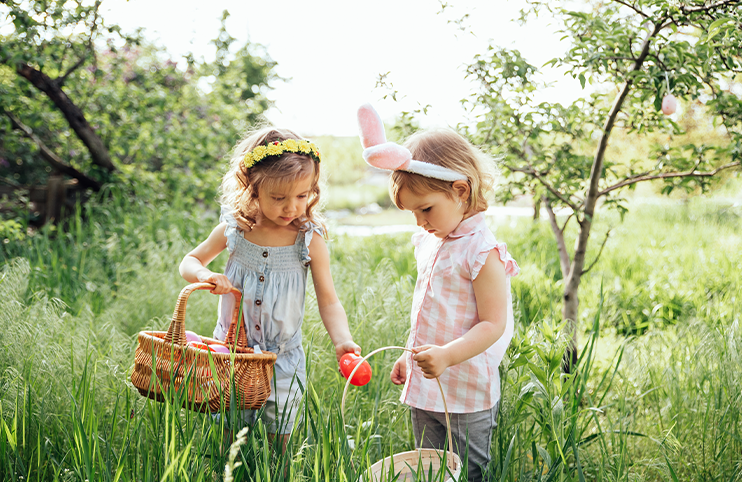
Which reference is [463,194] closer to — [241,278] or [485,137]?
[241,278]

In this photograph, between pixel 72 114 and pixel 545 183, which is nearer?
pixel 545 183

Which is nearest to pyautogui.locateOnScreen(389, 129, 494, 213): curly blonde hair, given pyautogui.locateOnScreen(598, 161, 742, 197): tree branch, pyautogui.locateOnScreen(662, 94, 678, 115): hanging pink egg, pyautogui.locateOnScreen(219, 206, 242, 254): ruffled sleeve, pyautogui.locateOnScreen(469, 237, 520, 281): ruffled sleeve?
pyautogui.locateOnScreen(469, 237, 520, 281): ruffled sleeve

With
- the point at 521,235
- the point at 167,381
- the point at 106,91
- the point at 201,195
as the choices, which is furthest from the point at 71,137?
the point at 167,381

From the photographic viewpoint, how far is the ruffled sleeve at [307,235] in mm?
1860

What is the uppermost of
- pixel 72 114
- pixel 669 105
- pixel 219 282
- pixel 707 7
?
pixel 72 114

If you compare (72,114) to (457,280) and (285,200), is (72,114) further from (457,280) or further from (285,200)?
(457,280)

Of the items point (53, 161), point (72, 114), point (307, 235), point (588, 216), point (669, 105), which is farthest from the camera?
point (53, 161)

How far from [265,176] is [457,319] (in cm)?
74

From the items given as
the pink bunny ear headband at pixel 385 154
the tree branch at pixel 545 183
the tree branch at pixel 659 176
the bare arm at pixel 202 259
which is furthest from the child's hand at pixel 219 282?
the tree branch at pixel 659 176

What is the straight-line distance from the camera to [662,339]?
2.96 meters

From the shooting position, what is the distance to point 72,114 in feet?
16.5

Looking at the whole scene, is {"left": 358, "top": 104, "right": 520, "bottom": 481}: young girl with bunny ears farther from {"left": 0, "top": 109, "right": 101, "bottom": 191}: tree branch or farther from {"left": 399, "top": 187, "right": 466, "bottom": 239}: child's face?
{"left": 0, "top": 109, "right": 101, "bottom": 191}: tree branch

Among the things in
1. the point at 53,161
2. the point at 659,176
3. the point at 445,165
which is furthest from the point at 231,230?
the point at 53,161

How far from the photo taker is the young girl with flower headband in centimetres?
181
